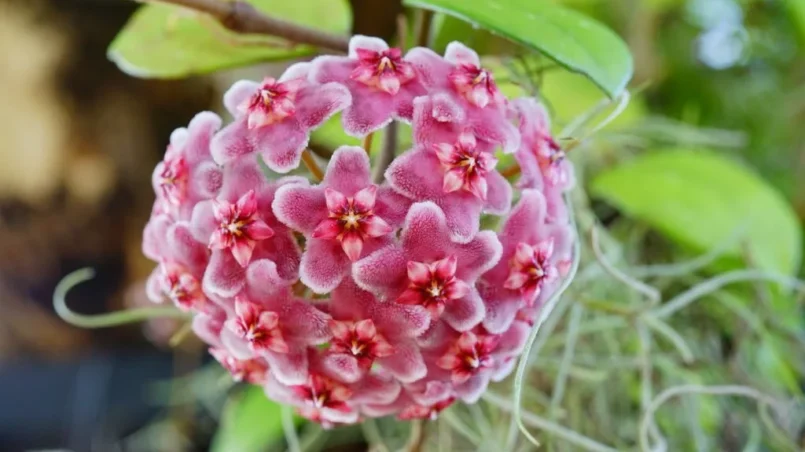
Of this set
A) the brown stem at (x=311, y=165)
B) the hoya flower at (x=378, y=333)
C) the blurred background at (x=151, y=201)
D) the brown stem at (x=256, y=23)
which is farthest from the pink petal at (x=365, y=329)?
the blurred background at (x=151, y=201)

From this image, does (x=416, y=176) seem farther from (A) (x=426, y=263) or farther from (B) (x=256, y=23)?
(B) (x=256, y=23)

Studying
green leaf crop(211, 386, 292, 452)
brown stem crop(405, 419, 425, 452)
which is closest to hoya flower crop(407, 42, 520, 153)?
brown stem crop(405, 419, 425, 452)

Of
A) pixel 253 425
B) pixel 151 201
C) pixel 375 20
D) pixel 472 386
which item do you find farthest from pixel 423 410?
pixel 151 201

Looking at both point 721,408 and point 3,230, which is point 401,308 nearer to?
point 721,408

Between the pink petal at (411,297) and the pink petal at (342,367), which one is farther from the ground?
the pink petal at (411,297)

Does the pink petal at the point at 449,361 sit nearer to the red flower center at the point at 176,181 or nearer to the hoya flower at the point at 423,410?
the hoya flower at the point at 423,410

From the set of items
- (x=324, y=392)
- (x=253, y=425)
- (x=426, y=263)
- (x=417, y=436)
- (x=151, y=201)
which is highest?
(x=426, y=263)
